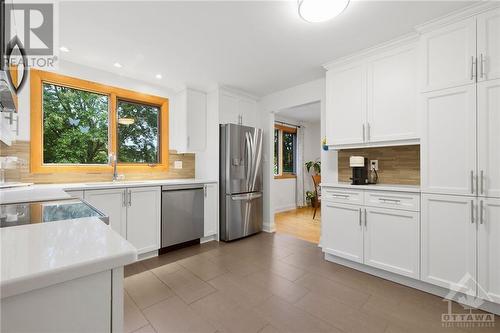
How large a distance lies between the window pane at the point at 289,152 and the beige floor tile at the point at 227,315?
14.9 feet

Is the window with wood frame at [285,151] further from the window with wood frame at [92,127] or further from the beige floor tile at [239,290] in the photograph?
the beige floor tile at [239,290]

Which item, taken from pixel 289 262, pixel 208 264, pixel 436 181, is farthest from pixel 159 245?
pixel 436 181

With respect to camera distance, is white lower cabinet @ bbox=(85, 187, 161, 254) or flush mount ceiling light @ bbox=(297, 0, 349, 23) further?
white lower cabinet @ bbox=(85, 187, 161, 254)

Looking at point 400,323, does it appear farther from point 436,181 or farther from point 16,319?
point 16,319

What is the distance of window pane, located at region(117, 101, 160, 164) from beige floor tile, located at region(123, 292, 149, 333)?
81.4 inches

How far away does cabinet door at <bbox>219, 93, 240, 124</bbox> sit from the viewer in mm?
3572

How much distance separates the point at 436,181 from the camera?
1.94 metres

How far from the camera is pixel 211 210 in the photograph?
342cm

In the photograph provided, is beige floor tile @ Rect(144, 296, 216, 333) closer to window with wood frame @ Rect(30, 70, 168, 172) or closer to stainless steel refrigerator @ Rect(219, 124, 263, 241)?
stainless steel refrigerator @ Rect(219, 124, 263, 241)

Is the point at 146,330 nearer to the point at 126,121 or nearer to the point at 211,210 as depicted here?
the point at 211,210

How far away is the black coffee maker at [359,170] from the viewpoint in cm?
256

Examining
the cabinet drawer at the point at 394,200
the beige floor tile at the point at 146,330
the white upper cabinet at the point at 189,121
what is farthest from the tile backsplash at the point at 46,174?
the cabinet drawer at the point at 394,200

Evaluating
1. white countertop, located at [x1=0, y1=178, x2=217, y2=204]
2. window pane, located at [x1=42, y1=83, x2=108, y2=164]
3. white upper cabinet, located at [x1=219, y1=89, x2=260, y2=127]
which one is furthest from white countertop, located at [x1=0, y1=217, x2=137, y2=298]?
white upper cabinet, located at [x1=219, y1=89, x2=260, y2=127]

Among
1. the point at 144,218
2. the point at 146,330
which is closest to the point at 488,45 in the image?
the point at 146,330
